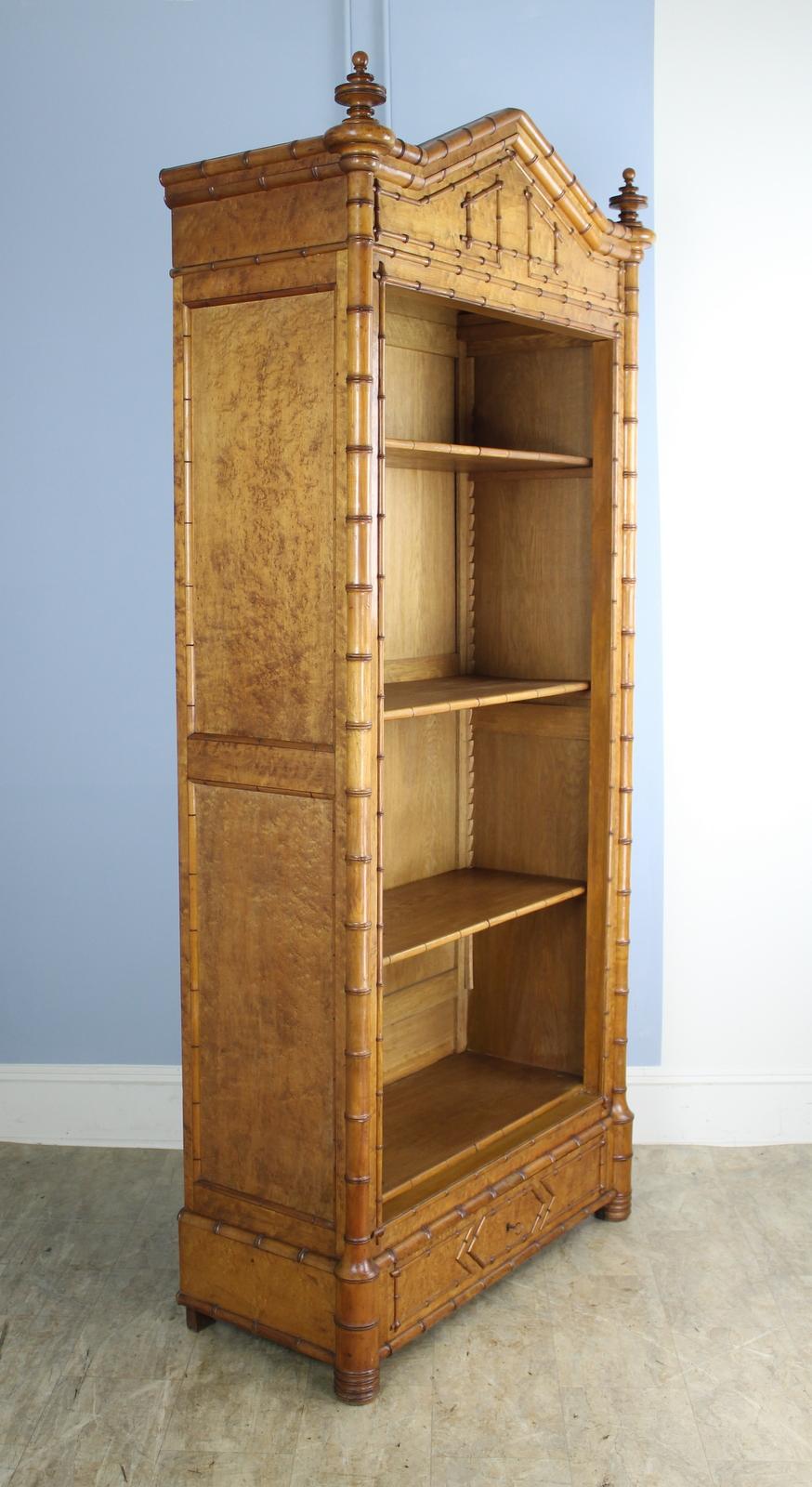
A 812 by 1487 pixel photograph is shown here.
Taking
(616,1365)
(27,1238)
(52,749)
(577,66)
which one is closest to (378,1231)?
(616,1365)

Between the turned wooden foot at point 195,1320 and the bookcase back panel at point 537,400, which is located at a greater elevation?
the bookcase back panel at point 537,400

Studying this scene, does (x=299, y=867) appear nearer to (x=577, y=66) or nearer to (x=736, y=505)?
(x=736, y=505)

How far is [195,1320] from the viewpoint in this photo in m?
3.02

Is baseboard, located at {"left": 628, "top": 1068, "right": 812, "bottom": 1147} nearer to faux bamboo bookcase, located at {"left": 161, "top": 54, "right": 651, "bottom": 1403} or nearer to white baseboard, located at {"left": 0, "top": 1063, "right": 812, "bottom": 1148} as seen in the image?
white baseboard, located at {"left": 0, "top": 1063, "right": 812, "bottom": 1148}

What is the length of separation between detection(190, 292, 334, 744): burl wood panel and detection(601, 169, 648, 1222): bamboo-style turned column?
1.05 metres

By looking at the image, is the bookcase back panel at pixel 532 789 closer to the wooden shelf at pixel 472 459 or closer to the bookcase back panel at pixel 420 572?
the bookcase back panel at pixel 420 572

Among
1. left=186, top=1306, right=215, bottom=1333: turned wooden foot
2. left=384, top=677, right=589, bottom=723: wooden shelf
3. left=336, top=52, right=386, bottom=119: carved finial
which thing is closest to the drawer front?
left=186, top=1306, right=215, bottom=1333: turned wooden foot

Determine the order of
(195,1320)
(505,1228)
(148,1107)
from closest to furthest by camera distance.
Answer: (195,1320), (505,1228), (148,1107)

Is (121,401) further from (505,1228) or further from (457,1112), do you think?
(505,1228)

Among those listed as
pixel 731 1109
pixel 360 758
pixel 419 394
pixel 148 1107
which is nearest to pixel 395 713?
pixel 360 758

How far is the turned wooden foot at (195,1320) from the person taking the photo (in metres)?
3.01

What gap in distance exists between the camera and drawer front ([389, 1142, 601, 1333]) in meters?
2.85

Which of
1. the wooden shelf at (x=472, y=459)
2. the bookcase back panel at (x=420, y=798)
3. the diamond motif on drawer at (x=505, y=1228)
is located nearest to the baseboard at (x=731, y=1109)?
the diamond motif on drawer at (x=505, y=1228)

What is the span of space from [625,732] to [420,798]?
1.84 feet
